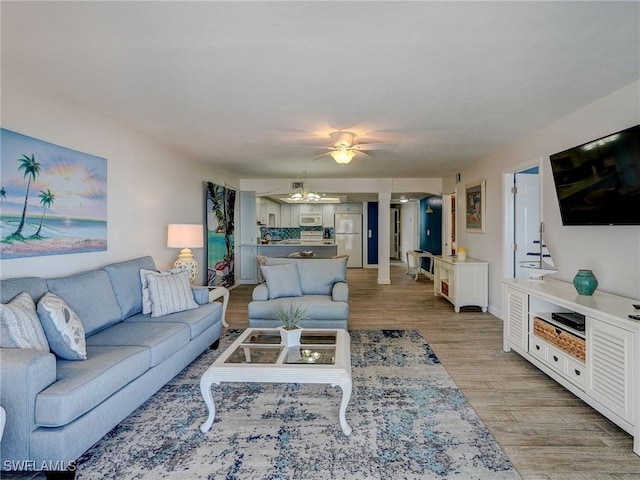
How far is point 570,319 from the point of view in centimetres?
267

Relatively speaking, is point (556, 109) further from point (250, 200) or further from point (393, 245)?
point (393, 245)

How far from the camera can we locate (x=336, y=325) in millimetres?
3795

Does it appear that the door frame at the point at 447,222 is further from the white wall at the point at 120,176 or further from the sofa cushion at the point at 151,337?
the sofa cushion at the point at 151,337

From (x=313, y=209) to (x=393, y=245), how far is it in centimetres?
408

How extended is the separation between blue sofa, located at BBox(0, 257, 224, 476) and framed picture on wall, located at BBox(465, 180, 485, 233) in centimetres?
430

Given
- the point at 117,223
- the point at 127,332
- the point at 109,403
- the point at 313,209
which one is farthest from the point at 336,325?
the point at 313,209

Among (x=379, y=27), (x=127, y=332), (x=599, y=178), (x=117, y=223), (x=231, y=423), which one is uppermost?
(x=379, y=27)

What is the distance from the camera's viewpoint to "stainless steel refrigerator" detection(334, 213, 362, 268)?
10922mm

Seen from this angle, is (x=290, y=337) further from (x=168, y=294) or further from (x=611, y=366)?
(x=611, y=366)

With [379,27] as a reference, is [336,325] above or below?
below

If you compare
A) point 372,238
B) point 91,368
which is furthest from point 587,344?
point 372,238

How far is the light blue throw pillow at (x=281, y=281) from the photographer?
409 cm

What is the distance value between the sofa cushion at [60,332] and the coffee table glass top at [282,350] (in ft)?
2.97

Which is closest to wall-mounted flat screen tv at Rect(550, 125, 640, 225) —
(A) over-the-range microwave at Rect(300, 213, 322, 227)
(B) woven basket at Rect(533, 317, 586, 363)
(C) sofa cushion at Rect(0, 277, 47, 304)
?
(B) woven basket at Rect(533, 317, 586, 363)
